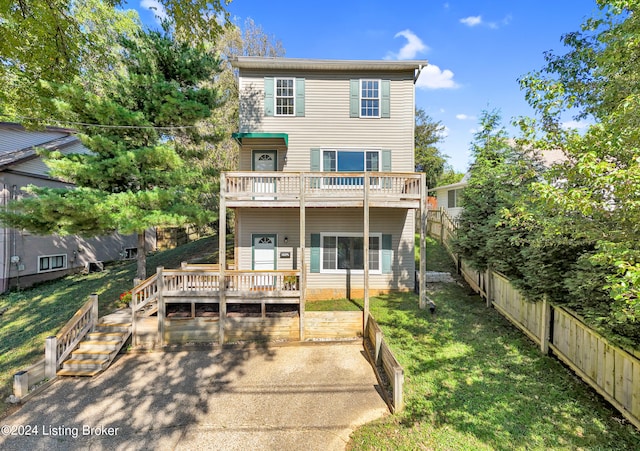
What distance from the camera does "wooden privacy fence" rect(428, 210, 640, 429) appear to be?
167 inches

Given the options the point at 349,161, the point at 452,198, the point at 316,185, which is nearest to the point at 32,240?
the point at 316,185

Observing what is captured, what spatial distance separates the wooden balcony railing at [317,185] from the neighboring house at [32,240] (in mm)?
9658

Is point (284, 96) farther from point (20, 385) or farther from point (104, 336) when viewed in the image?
point (20, 385)

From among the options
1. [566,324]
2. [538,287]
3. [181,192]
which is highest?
[181,192]

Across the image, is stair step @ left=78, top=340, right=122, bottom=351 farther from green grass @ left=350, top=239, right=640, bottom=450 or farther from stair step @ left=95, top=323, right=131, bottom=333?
green grass @ left=350, top=239, right=640, bottom=450

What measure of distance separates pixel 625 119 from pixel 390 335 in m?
6.54

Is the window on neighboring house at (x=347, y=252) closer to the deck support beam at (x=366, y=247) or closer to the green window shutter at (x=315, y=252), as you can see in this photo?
the green window shutter at (x=315, y=252)

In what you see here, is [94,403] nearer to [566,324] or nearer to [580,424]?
[580,424]

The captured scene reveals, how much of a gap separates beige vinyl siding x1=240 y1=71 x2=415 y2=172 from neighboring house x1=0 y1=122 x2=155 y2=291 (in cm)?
1041

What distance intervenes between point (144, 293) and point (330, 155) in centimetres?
830

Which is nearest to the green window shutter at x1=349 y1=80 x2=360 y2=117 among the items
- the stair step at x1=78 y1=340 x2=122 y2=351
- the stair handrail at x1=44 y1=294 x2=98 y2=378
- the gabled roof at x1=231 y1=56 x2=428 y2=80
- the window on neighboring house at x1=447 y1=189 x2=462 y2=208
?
the gabled roof at x1=231 y1=56 x2=428 y2=80

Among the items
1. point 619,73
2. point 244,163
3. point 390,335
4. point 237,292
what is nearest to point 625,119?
point 619,73

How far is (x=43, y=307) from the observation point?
34.6ft

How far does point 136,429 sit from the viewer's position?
5.07m
